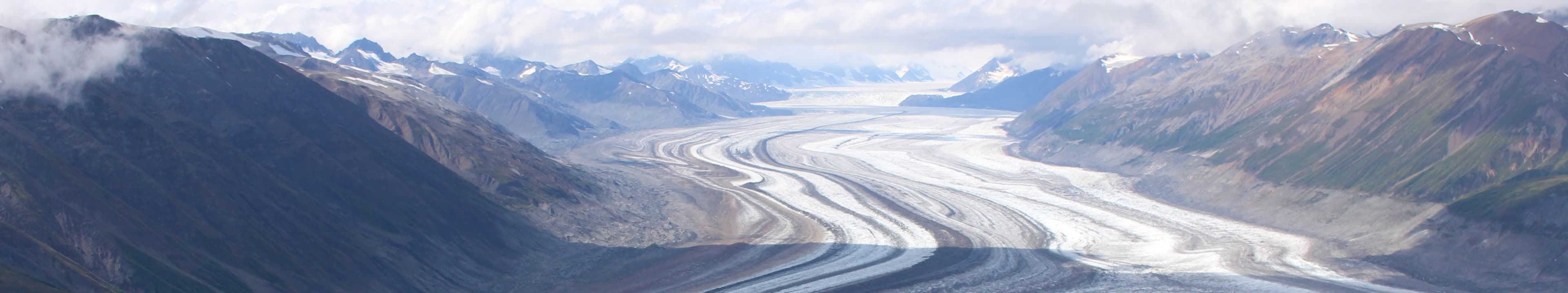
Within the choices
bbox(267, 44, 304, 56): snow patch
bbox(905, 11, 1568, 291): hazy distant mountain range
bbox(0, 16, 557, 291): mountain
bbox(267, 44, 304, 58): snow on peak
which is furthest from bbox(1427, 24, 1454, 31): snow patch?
bbox(267, 44, 304, 56): snow patch

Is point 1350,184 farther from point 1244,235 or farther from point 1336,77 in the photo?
point 1336,77

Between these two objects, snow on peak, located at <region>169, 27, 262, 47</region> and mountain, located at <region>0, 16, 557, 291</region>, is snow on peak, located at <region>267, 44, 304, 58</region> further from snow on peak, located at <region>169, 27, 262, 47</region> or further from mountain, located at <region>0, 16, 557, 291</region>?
mountain, located at <region>0, 16, 557, 291</region>

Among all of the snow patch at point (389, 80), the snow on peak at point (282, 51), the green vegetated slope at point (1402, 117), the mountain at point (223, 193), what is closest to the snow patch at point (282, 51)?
the snow on peak at point (282, 51)

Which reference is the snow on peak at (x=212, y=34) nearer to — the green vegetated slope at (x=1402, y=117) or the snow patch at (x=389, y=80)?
the snow patch at (x=389, y=80)

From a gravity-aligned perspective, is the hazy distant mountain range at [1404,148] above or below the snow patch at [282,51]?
below

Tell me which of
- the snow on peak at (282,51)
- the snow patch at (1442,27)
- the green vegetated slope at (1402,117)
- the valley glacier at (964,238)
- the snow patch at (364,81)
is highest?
the snow on peak at (282,51)

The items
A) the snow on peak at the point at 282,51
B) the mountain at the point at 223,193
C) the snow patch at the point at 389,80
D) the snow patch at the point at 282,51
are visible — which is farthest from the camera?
the snow patch at the point at 282,51

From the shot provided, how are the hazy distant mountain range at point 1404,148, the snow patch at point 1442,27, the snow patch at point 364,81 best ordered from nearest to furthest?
1. the hazy distant mountain range at point 1404,148
2. the snow patch at point 1442,27
3. the snow patch at point 364,81
